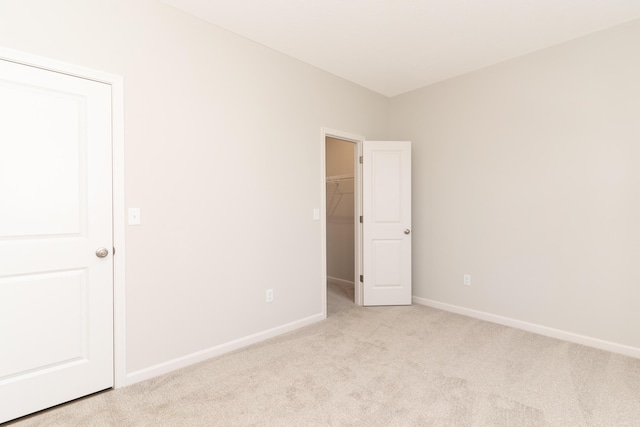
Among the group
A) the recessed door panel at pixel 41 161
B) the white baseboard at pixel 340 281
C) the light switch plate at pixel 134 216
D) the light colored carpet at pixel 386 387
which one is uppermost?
the recessed door panel at pixel 41 161

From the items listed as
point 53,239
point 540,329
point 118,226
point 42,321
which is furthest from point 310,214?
point 540,329

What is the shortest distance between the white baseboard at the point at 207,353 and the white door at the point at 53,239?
20 cm

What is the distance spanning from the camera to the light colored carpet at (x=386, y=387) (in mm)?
1822

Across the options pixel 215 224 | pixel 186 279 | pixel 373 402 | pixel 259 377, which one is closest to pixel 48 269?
pixel 186 279

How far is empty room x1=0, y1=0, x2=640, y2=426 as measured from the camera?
74.2 inches

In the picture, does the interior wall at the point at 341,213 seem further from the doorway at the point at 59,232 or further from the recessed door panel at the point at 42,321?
the recessed door panel at the point at 42,321

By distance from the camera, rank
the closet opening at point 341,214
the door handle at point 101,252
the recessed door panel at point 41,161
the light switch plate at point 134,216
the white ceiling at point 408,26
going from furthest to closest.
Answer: the closet opening at point 341,214, the white ceiling at point 408,26, the light switch plate at point 134,216, the door handle at point 101,252, the recessed door panel at point 41,161

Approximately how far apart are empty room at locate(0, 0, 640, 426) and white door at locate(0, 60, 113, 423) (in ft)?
0.04

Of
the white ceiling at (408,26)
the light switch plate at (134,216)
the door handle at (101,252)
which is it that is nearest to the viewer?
the door handle at (101,252)

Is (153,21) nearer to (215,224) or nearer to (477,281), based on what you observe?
(215,224)

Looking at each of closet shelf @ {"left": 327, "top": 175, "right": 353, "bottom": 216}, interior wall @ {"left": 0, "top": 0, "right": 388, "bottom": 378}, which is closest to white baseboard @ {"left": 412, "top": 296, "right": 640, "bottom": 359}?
interior wall @ {"left": 0, "top": 0, "right": 388, "bottom": 378}

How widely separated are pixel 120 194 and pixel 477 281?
3425 mm

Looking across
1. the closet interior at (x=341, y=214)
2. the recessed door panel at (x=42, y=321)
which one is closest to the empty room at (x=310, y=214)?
the recessed door panel at (x=42, y=321)

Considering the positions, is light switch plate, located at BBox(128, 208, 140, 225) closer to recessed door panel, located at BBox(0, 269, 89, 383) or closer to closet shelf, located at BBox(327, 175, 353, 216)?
recessed door panel, located at BBox(0, 269, 89, 383)
